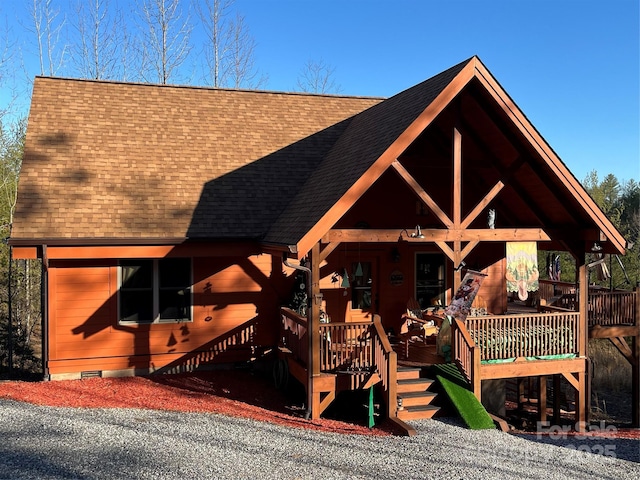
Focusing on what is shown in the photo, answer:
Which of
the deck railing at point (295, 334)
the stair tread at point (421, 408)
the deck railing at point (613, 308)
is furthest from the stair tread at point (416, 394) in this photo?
the deck railing at point (613, 308)

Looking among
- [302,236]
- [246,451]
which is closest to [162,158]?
[302,236]

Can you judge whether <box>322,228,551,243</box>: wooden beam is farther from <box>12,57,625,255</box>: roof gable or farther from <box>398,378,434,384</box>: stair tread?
<box>398,378,434,384</box>: stair tread

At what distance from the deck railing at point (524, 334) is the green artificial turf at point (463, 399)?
71cm

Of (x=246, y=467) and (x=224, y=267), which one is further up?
(x=224, y=267)

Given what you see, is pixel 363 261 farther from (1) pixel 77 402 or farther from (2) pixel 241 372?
(1) pixel 77 402

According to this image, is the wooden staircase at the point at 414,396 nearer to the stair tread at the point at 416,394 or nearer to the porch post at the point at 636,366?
the stair tread at the point at 416,394

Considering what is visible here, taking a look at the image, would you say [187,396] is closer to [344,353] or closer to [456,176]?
[344,353]

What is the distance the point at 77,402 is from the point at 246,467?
4496 millimetres

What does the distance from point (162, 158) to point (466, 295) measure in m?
8.48

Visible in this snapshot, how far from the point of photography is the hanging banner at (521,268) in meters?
11.9

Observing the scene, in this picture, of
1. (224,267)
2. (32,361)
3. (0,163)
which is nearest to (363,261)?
(224,267)

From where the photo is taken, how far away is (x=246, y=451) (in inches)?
320

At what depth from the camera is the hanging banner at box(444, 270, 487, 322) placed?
10.5 m

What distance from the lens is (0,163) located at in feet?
75.2
